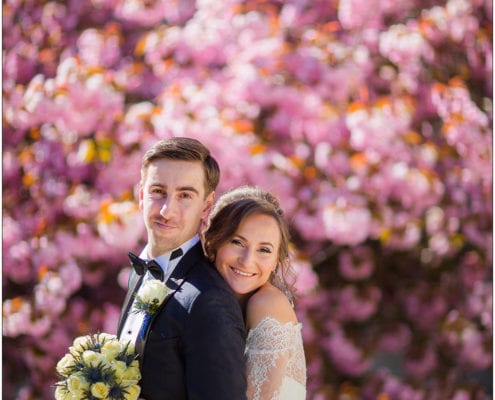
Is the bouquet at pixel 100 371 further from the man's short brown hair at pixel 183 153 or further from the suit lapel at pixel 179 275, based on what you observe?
the man's short brown hair at pixel 183 153

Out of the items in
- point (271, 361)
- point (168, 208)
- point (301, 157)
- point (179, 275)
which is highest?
point (301, 157)

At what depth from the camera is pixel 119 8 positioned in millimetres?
5789

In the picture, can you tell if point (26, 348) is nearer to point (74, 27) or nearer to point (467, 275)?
point (74, 27)

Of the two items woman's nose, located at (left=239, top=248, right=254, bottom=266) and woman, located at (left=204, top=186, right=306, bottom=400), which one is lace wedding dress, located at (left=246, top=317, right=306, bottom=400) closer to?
woman, located at (left=204, top=186, right=306, bottom=400)

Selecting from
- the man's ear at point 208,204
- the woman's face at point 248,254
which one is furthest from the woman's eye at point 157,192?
the woman's face at point 248,254

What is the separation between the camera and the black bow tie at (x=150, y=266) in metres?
2.29

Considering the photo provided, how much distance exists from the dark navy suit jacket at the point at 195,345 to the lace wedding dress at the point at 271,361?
19 cm

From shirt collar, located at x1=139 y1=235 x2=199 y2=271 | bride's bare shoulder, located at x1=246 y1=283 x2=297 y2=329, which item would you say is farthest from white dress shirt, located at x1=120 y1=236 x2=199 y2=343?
bride's bare shoulder, located at x1=246 y1=283 x2=297 y2=329

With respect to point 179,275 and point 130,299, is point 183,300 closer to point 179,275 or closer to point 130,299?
point 179,275

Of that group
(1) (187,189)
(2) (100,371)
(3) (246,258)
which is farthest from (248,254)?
(2) (100,371)

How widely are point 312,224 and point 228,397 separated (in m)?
2.93

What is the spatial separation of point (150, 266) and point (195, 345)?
Answer: 37 cm

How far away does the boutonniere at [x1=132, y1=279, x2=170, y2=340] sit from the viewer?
2.16 meters

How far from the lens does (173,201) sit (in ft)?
7.43
